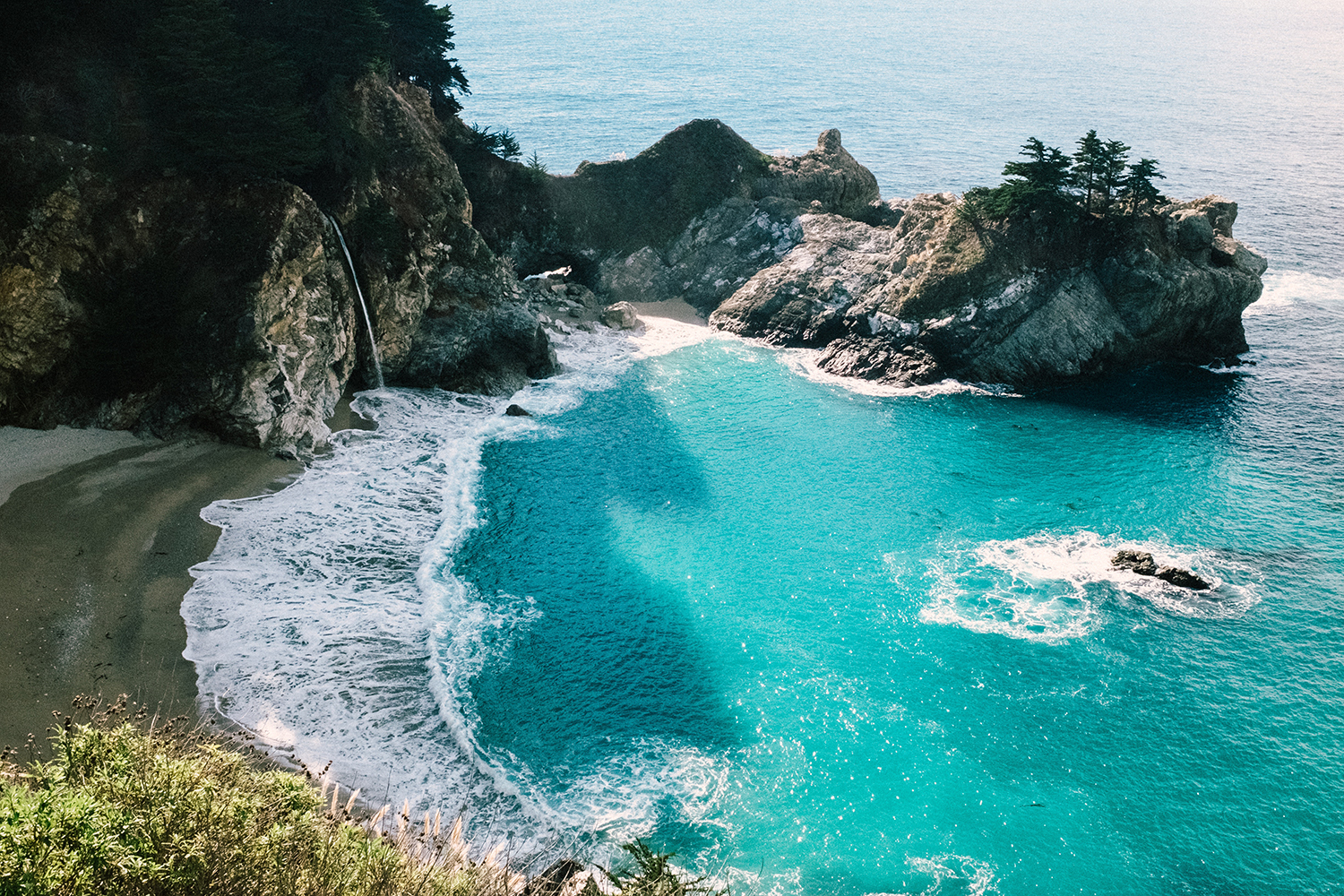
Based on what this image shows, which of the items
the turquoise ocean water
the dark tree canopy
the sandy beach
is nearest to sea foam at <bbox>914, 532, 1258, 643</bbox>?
the turquoise ocean water

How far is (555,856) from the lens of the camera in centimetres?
2394

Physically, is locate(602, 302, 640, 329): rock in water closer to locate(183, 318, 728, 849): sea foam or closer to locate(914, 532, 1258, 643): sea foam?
locate(183, 318, 728, 849): sea foam

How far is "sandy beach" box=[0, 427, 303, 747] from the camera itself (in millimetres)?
26062

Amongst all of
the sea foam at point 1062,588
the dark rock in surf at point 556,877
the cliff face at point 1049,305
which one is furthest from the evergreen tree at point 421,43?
the dark rock in surf at point 556,877

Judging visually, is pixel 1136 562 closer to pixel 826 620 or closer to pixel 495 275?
pixel 826 620

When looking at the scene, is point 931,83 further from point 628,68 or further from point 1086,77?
point 628,68

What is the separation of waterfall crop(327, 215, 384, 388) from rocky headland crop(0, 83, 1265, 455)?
1.02 feet

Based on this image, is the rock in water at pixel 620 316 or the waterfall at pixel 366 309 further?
the rock in water at pixel 620 316

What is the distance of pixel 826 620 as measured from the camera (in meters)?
33.1

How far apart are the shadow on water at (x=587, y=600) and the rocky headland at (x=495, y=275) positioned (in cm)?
944

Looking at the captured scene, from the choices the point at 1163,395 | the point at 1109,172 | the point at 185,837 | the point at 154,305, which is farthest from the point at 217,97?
the point at 1163,395

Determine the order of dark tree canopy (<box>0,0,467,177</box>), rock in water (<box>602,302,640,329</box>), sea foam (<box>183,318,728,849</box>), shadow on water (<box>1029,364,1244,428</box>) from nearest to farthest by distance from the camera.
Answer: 1. sea foam (<box>183,318,728,849</box>)
2. dark tree canopy (<box>0,0,467,177</box>)
3. shadow on water (<box>1029,364,1244,428</box>)
4. rock in water (<box>602,302,640,329</box>)

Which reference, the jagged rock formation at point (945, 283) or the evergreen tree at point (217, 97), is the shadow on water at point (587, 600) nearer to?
the jagged rock formation at point (945, 283)

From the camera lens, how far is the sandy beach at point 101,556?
1026 inches
